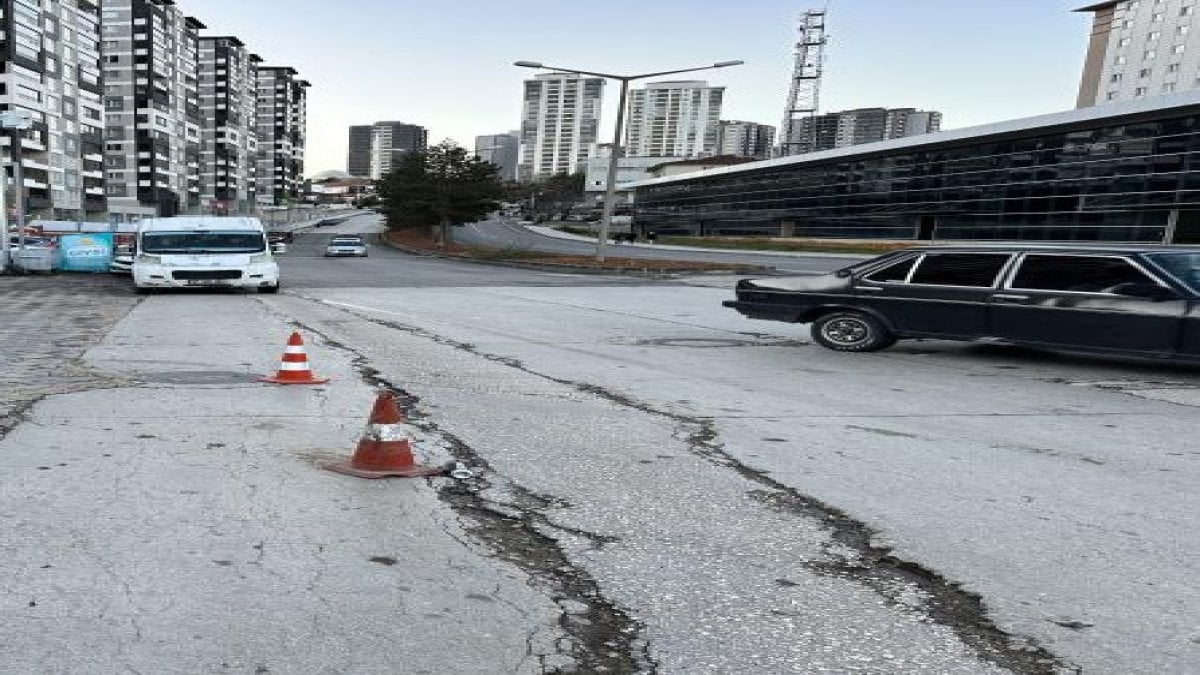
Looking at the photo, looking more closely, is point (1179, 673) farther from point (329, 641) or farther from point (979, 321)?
point (979, 321)

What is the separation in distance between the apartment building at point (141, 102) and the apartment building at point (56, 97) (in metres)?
7.64

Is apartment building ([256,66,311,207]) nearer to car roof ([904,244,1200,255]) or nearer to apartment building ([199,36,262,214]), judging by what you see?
apartment building ([199,36,262,214])

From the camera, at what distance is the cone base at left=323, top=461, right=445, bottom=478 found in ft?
14.9

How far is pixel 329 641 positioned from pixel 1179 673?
105 inches

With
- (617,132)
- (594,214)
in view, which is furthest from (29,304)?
(594,214)

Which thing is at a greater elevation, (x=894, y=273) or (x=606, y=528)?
(x=894, y=273)

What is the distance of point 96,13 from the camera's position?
90562mm

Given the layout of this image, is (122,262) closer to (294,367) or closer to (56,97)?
(294,367)

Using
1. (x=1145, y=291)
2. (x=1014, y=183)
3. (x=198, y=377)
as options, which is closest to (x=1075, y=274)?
(x=1145, y=291)

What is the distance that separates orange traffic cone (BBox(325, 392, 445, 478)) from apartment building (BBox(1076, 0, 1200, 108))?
117 meters

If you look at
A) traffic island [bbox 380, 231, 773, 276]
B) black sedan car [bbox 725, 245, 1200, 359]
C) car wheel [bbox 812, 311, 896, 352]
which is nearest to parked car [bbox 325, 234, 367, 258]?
traffic island [bbox 380, 231, 773, 276]

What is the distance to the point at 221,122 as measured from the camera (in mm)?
136250

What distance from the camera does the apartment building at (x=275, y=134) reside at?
16438 centimetres

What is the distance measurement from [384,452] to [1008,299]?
7299 millimetres
